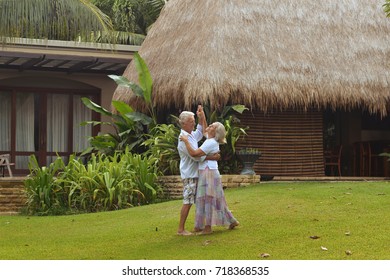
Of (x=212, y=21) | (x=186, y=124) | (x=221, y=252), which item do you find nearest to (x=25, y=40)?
(x=212, y=21)

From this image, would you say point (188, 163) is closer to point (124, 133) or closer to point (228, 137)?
point (228, 137)

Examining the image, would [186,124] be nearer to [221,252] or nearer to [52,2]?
[221,252]

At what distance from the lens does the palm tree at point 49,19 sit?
46.6 ft

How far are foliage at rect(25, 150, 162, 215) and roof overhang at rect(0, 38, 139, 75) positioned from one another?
13.8 ft

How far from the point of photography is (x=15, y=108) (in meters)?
22.2

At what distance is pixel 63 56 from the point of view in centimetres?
2039

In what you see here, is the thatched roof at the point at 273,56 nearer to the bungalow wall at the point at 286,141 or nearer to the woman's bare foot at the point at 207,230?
the bungalow wall at the point at 286,141

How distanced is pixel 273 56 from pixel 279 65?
25cm

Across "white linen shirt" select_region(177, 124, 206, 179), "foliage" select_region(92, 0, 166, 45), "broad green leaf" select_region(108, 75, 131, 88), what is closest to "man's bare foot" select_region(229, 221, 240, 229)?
"white linen shirt" select_region(177, 124, 206, 179)

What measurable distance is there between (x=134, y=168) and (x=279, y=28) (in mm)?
4664

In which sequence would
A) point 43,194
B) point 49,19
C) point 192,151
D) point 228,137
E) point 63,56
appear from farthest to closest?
point 63,56, point 228,137, point 43,194, point 49,19, point 192,151

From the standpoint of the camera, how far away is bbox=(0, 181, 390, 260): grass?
9539 mm

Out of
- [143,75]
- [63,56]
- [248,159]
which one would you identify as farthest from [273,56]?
[63,56]

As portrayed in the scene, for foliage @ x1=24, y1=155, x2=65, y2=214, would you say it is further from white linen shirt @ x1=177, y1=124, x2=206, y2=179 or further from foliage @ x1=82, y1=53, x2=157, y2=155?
white linen shirt @ x1=177, y1=124, x2=206, y2=179
